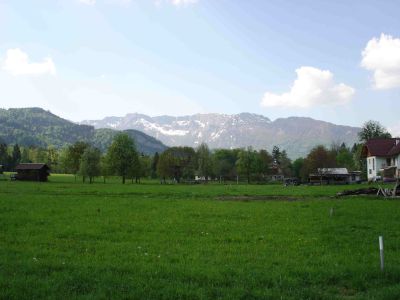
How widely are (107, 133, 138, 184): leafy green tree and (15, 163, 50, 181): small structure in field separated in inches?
937

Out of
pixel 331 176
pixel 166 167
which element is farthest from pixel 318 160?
pixel 166 167

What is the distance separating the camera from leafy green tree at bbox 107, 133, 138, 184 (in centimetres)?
12500

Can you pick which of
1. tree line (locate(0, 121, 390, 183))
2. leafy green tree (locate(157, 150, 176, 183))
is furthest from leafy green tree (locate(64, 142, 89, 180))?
leafy green tree (locate(157, 150, 176, 183))

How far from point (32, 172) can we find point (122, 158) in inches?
1192

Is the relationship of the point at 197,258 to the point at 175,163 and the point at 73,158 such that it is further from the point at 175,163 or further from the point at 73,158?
the point at 73,158

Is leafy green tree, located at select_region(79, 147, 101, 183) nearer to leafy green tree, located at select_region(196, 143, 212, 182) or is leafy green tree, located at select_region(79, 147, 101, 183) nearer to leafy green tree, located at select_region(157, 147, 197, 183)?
leafy green tree, located at select_region(157, 147, 197, 183)

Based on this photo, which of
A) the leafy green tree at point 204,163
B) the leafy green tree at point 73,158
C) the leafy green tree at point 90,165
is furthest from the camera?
the leafy green tree at point 204,163

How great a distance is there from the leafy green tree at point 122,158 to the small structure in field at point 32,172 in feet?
78.1

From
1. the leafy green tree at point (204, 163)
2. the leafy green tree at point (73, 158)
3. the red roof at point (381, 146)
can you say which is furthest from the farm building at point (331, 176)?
the leafy green tree at point (73, 158)

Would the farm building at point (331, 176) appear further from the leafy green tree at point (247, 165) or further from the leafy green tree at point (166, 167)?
the leafy green tree at point (166, 167)

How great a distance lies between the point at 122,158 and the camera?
126 m

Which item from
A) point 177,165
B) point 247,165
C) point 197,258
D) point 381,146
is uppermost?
point 381,146

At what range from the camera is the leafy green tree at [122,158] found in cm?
12500

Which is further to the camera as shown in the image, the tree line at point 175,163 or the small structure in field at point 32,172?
the small structure in field at point 32,172
